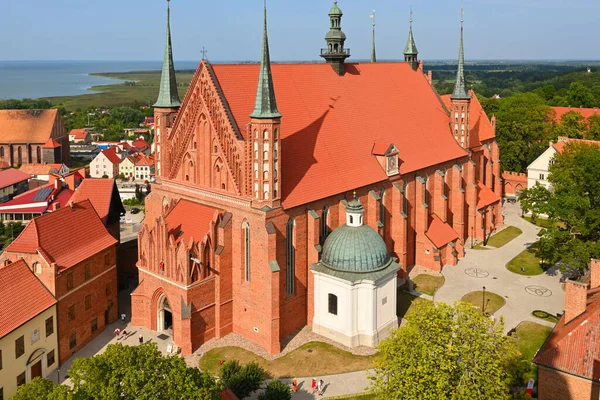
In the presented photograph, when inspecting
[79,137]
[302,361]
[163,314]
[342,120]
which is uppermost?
[342,120]

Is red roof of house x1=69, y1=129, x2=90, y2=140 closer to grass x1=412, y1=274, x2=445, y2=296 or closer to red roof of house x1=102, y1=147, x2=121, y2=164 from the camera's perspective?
red roof of house x1=102, y1=147, x2=121, y2=164

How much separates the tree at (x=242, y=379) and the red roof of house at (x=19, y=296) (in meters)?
11.4

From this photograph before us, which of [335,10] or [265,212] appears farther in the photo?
[335,10]

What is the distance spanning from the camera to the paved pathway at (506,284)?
40.8m

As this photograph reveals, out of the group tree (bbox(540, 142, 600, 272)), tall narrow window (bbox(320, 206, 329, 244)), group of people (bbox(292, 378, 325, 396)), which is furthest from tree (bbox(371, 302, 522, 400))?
tree (bbox(540, 142, 600, 272))

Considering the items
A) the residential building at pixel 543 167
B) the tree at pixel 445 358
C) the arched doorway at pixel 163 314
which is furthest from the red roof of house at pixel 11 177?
the tree at pixel 445 358

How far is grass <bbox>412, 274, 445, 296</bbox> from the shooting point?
43.7 m

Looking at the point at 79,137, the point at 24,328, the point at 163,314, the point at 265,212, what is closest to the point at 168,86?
the point at 265,212

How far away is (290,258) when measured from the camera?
117ft

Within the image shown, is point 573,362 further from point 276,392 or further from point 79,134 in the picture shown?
point 79,134

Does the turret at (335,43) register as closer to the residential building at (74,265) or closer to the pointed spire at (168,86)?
the pointed spire at (168,86)

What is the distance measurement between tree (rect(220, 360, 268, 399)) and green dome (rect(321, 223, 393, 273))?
9211 millimetres

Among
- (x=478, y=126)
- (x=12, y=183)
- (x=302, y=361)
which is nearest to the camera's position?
(x=302, y=361)

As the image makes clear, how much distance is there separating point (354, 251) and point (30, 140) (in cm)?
9843
